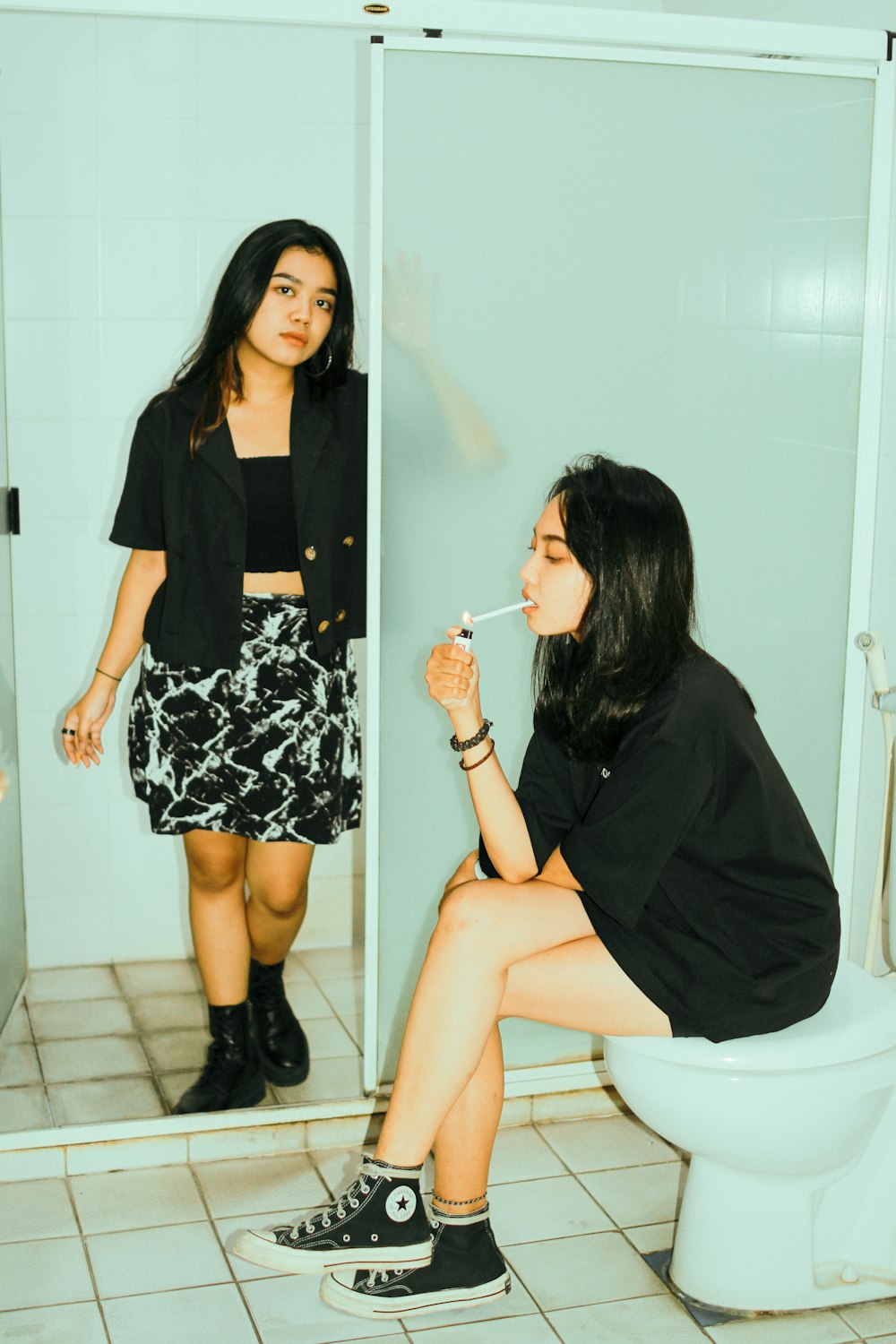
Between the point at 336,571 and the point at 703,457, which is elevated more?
the point at 703,457

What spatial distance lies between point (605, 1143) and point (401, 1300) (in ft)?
1.77

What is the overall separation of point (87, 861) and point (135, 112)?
52.2 inches

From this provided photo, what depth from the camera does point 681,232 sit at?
1946mm

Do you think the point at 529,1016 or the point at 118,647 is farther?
the point at 118,647

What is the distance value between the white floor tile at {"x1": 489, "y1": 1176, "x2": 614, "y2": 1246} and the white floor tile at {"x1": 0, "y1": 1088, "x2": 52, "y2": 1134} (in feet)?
2.12

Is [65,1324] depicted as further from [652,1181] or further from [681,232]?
[681,232]

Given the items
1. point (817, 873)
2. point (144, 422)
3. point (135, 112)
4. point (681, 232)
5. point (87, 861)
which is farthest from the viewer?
point (87, 861)

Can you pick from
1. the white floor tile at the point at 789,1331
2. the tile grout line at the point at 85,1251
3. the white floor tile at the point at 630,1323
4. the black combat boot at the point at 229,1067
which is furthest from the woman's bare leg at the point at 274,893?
the white floor tile at the point at 789,1331

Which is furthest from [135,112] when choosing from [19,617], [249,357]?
[19,617]

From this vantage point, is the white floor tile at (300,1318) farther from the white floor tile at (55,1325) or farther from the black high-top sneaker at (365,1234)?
the white floor tile at (55,1325)

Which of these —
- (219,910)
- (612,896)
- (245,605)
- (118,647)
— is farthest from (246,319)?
(612,896)

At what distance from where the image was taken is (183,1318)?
5.46ft

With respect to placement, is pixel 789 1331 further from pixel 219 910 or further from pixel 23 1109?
pixel 23 1109

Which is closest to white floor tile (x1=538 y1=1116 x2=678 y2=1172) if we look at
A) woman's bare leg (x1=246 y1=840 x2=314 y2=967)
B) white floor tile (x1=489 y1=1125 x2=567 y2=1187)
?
white floor tile (x1=489 y1=1125 x2=567 y2=1187)
